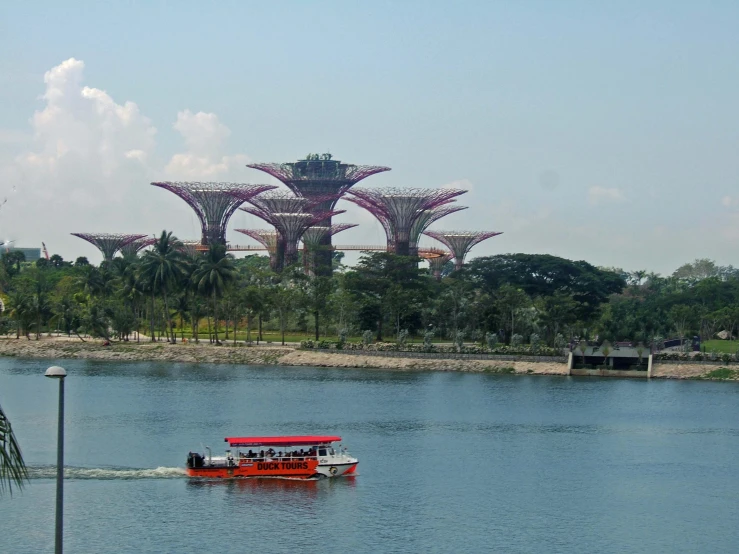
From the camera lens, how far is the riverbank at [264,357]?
9612 centimetres

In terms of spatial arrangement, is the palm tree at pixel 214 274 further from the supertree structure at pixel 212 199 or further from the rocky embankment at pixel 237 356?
the supertree structure at pixel 212 199

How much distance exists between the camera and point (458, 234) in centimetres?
17788

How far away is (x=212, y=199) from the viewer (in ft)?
476

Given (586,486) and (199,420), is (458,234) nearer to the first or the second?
(199,420)

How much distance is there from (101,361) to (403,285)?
3415 cm

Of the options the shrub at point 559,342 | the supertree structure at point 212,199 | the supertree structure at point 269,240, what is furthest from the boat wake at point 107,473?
the supertree structure at point 269,240

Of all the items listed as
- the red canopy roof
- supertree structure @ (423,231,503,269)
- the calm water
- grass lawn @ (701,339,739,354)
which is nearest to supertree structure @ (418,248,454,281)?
supertree structure @ (423,231,503,269)

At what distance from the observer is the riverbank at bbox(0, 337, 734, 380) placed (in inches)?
3784

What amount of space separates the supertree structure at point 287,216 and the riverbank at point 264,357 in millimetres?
48640

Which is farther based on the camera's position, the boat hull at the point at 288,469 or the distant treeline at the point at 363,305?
the distant treeline at the point at 363,305

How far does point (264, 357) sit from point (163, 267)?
14.9 meters

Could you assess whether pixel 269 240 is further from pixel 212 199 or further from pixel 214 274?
pixel 214 274

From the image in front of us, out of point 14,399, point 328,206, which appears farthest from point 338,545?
point 328,206

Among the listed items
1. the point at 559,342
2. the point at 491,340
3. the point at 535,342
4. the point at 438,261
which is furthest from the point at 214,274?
the point at 438,261
